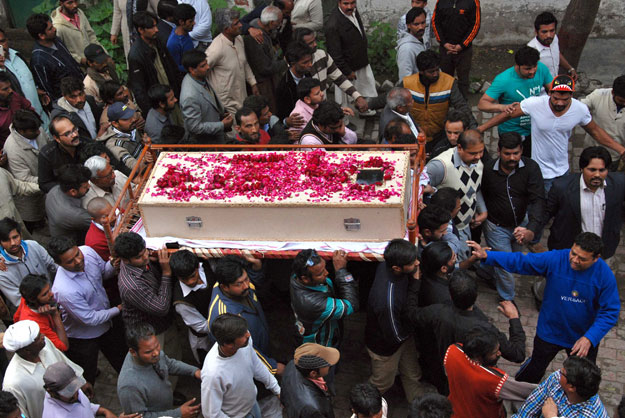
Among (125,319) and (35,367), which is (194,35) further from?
(35,367)

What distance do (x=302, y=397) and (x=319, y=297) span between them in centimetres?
89

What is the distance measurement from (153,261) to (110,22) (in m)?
6.77

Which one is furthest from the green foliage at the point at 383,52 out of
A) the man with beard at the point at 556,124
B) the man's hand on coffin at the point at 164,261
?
the man's hand on coffin at the point at 164,261

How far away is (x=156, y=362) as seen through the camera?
4.65 meters

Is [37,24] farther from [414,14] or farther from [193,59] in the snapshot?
[414,14]

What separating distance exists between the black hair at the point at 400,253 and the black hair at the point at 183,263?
1.55 meters

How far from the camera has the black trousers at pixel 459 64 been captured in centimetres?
898

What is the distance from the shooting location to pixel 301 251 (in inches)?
196

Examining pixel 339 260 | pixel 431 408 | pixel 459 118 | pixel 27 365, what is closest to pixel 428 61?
pixel 459 118

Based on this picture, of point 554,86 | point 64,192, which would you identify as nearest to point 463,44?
point 554,86

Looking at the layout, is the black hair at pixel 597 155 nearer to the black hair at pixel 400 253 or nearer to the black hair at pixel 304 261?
the black hair at pixel 400 253

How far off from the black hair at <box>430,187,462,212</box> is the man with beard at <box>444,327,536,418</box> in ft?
5.03

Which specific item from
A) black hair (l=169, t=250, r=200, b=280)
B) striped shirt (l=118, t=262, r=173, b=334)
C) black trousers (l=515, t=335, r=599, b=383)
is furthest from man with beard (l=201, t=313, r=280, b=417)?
black trousers (l=515, t=335, r=599, b=383)

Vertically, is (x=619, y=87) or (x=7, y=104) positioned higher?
(x=619, y=87)
